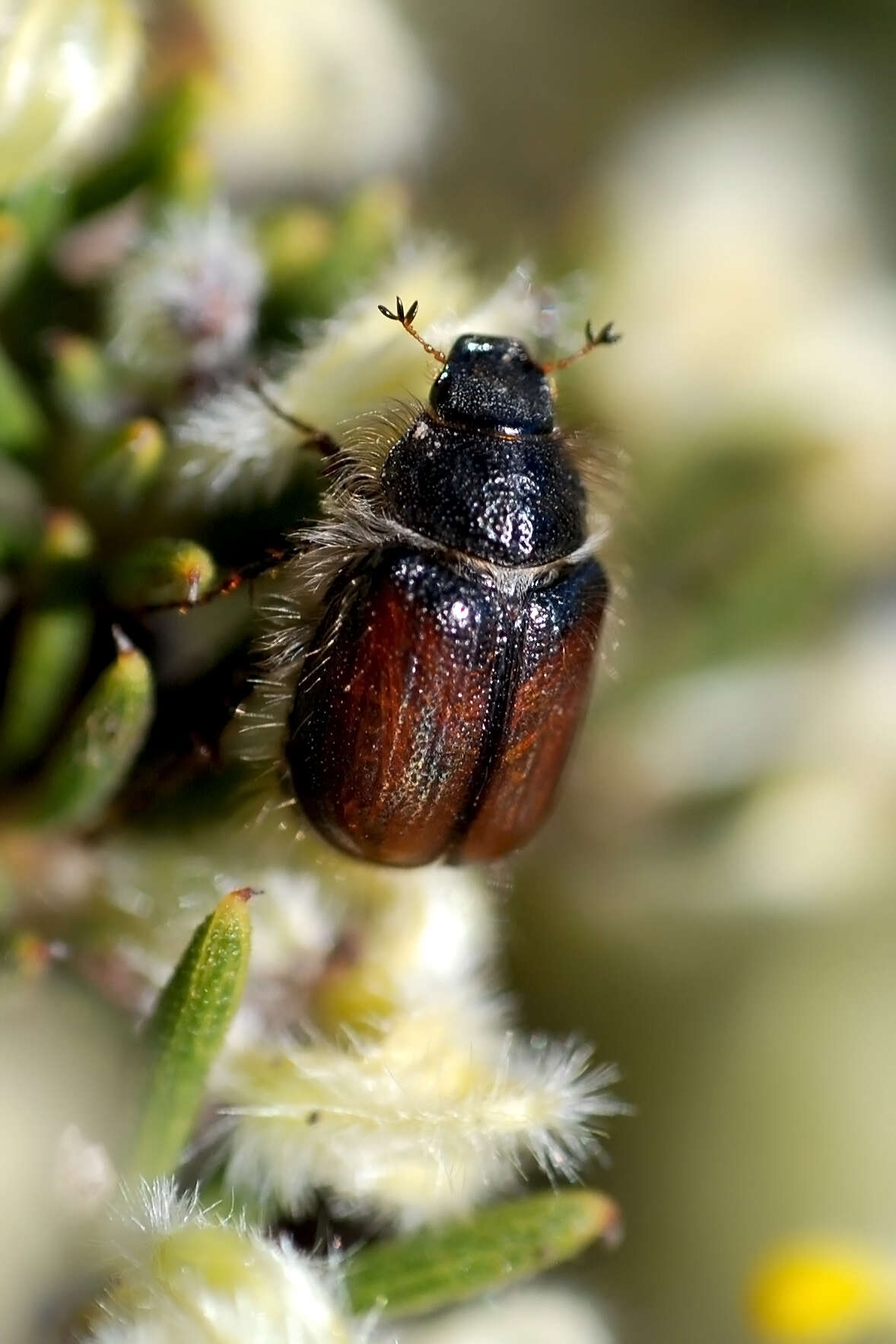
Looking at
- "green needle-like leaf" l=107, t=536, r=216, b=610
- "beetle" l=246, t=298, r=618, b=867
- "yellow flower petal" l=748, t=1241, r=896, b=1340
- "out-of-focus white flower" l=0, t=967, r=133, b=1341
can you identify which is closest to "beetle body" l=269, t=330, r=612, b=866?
"beetle" l=246, t=298, r=618, b=867

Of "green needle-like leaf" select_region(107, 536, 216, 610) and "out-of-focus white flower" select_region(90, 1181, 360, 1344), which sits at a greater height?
"green needle-like leaf" select_region(107, 536, 216, 610)

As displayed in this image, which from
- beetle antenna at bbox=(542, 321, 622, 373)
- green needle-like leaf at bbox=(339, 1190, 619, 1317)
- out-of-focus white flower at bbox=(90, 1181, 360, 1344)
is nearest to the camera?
out-of-focus white flower at bbox=(90, 1181, 360, 1344)

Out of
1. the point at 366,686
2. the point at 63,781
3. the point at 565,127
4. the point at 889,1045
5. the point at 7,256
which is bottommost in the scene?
the point at 889,1045

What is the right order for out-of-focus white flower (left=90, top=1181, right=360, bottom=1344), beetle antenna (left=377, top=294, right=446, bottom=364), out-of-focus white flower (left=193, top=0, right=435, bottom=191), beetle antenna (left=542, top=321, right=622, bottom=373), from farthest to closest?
out-of-focus white flower (left=193, top=0, right=435, bottom=191)
beetle antenna (left=542, top=321, right=622, bottom=373)
beetle antenna (left=377, top=294, right=446, bottom=364)
out-of-focus white flower (left=90, top=1181, right=360, bottom=1344)

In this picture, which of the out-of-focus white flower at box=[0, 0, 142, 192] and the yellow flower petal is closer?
the out-of-focus white flower at box=[0, 0, 142, 192]

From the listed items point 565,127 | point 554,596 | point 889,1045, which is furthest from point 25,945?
point 565,127

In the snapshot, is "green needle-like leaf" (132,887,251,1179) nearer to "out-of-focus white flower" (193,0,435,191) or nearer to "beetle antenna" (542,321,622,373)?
"beetle antenna" (542,321,622,373)

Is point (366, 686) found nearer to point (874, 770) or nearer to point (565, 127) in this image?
point (874, 770)
